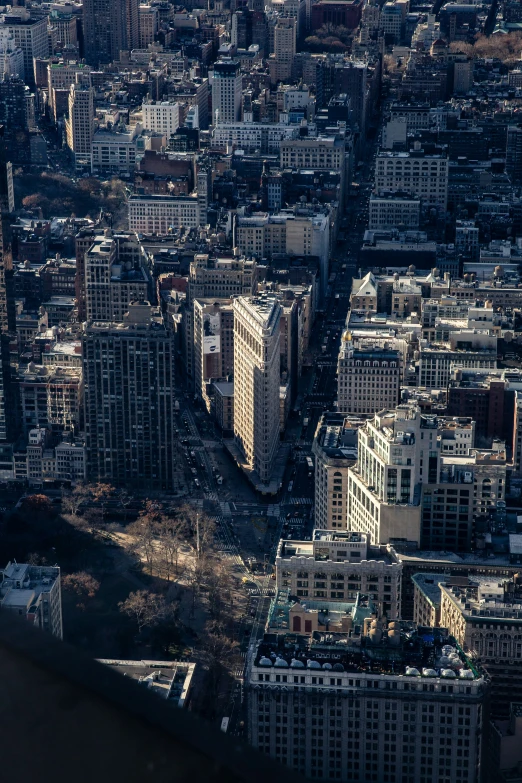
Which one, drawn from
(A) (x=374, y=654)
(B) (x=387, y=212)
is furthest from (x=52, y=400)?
(B) (x=387, y=212)

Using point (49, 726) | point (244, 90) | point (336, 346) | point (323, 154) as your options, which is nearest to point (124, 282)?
point (336, 346)

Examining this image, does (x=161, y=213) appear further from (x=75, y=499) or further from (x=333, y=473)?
(x=333, y=473)

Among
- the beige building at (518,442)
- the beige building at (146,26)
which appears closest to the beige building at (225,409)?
the beige building at (518,442)

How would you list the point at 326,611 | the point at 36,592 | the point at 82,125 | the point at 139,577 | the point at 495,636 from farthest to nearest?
the point at 82,125, the point at 139,577, the point at 36,592, the point at 495,636, the point at 326,611

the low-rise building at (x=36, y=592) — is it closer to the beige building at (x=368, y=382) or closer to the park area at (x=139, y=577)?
the park area at (x=139, y=577)

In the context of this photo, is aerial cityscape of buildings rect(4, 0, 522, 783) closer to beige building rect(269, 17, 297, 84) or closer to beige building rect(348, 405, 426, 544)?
beige building rect(348, 405, 426, 544)

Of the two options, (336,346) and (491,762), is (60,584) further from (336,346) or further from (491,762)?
(336,346)

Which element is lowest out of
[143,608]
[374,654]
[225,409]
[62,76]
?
[143,608]

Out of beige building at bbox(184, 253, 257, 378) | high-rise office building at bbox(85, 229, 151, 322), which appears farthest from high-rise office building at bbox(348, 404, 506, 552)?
beige building at bbox(184, 253, 257, 378)

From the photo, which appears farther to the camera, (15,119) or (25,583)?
(15,119)
